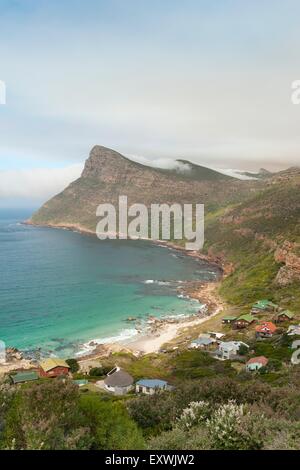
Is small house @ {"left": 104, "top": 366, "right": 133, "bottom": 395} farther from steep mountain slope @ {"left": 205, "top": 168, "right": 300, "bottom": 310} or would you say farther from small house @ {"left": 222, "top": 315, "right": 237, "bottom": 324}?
steep mountain slope @ {"left": 205, "top": 168, "right": 300, "bottom": 310}

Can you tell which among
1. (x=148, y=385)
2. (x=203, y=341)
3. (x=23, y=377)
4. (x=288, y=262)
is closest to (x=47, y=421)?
(x=148, y=385)

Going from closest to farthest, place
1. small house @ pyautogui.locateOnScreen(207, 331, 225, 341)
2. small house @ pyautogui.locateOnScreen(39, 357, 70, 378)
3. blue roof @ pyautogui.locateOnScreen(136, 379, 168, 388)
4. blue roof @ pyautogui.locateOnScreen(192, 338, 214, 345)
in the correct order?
1. blue roof @ pyautogui.locateOnScreen(136, 379, 168, 388)
2. small house @ pyautogui.locateOnScreen(39, 357, 70, 378)
3. blue roof @ pyautogui.locateOnScreen(192, 338, 214, 345)
4. small house @ pyautogui.locateOnScreen(207, 331, 225, 341)

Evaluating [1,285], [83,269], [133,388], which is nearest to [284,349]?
[133,388]

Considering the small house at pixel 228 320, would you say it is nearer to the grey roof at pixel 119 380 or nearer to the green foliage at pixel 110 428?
the grey roof at pixel 119 380

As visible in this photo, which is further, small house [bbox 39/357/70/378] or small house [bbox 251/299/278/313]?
small house [bbox 251/299/278/313]

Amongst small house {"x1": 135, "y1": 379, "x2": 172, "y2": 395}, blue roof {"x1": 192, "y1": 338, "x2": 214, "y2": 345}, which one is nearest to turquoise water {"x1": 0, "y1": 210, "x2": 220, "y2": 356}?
blue roof {"x1": 192, "y1": 338, "x2": 214, "y2": 345}

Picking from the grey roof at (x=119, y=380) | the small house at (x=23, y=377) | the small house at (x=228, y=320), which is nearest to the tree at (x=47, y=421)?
the grey roof at (x=119, y=380)
